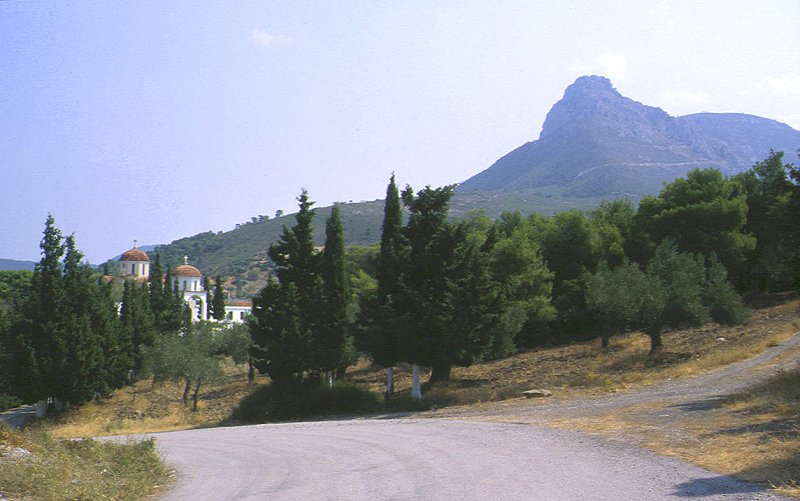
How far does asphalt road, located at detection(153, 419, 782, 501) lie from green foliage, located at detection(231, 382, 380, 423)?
1251 centimetres

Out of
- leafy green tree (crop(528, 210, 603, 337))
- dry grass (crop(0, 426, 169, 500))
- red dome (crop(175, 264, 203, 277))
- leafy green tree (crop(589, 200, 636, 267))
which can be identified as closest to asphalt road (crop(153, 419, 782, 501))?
dry grass (crop(0, 426, 169, 500))

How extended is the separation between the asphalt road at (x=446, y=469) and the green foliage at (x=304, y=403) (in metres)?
12.5

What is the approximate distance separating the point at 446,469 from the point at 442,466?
35cm

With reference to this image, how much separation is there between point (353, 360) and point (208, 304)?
2948 inches

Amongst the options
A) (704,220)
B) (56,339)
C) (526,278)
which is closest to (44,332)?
(56,339)

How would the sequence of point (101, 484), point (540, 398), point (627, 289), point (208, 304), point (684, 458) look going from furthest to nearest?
point (208, 304), point (627, 289), point (540, 398), point (684, 458), point (101, 484)

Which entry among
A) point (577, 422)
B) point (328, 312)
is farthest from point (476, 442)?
point (328, 312)

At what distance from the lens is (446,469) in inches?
486

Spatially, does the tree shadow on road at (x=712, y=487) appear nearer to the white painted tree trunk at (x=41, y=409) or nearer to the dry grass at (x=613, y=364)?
the dry grass at (x=613, y=364)

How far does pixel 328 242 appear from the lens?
37000mm

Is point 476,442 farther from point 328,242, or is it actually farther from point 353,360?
point 353,360

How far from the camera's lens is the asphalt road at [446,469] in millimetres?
10062

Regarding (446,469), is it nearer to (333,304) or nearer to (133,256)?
(333,304)

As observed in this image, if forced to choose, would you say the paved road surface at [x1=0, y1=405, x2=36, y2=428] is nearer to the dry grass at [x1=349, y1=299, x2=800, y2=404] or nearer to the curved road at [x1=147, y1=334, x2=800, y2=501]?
the dry grass at [x1=349, y1=299, x2=800, y2=404]
